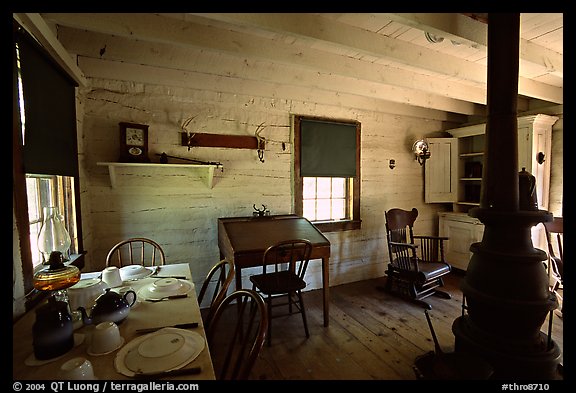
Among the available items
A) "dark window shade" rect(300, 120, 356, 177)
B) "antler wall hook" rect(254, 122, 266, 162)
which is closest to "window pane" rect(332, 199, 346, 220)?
"dark window shade" rect(300, 120, 356, 177)

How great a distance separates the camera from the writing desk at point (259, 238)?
2361 millimetres

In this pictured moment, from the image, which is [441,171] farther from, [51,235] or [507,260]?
→ [51,235]

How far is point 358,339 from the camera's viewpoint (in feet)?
7.84

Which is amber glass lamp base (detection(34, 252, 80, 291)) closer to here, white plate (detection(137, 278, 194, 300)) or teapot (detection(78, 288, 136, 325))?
teapot (detection(78, 288, 136, 325))

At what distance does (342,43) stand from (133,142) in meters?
2.04

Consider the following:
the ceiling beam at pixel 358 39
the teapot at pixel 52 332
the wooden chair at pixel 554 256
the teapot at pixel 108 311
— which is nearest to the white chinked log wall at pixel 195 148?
the ceiling beam at pixel 358 39

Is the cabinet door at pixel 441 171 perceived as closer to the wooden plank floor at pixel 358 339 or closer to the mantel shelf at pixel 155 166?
the wooden plank floor at pixel 358 339

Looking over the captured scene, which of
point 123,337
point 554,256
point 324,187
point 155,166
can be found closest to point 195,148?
point 155,166

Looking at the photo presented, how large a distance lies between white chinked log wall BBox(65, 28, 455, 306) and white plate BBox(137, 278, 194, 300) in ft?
4.04

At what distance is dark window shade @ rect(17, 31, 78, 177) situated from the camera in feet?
4.64

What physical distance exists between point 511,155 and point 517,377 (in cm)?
121

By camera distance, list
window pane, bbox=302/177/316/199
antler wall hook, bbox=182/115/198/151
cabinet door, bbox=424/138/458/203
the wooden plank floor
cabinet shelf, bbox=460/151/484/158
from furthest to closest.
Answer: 1. cabinet door, bbox=424/138/458/203
2. cabinet shelf, bbox=460/151/484/158
3. window pane, bbox=302/177/316/199
4. antler wall hook, bbox=182/115/198/151
5. the wooden plank floor

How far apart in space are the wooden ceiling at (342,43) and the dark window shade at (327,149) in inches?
Result: 22.6
